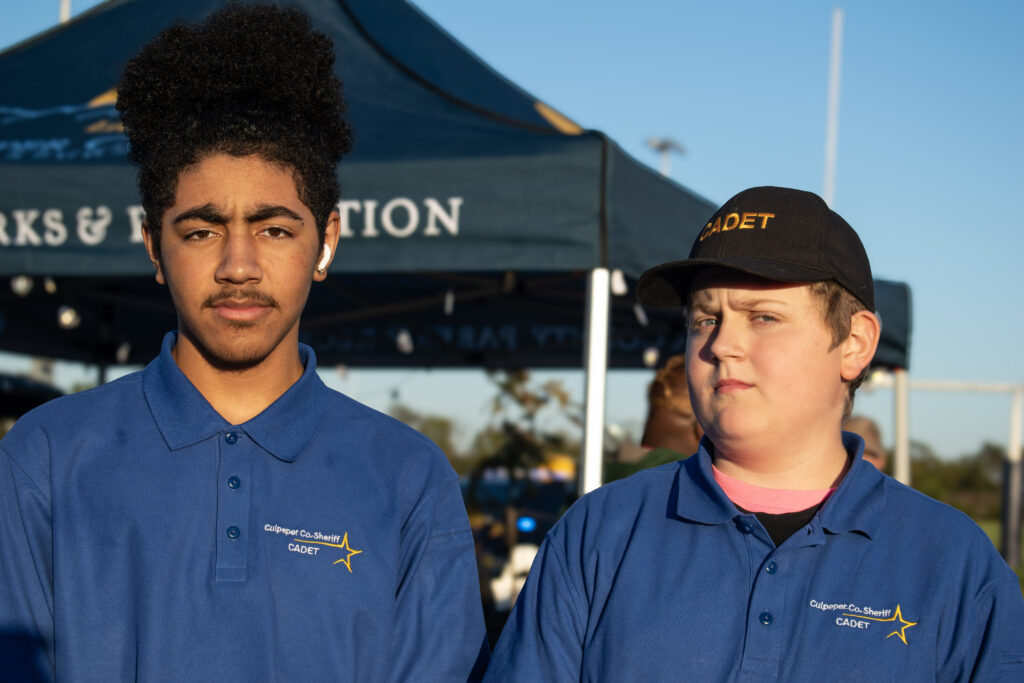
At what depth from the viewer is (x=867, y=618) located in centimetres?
151

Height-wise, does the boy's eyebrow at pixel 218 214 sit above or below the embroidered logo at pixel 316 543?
above

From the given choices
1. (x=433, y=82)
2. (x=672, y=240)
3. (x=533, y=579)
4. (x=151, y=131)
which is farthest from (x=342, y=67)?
(x=533, y=579)

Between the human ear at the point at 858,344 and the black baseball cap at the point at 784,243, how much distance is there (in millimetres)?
26

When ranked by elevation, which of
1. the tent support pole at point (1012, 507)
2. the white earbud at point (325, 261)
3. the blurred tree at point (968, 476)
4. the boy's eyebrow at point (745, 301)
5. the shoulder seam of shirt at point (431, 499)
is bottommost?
the blurred tree at point (968, 476)

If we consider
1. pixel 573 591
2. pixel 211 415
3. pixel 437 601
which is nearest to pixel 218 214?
pixel 211 415

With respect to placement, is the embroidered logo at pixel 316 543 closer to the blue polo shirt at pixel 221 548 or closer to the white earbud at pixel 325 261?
the blue polo shirt at pixel 221 548

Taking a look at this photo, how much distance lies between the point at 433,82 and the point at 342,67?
1.35ft

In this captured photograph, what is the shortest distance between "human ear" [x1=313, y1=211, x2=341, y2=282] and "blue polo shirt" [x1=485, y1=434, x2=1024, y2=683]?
699 mm

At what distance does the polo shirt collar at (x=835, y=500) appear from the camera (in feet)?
5.25

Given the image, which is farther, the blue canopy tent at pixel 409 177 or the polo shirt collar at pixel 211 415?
the blue canopy tent at pixel 409 177

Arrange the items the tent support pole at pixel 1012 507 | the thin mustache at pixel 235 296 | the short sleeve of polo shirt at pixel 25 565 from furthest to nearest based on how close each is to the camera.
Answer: the tent support pole at pixel 1012 507
the thin mustache at pixel 235 296
the short sleeve of polo shirt at pixel 25 565

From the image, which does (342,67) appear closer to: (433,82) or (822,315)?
(433,82)

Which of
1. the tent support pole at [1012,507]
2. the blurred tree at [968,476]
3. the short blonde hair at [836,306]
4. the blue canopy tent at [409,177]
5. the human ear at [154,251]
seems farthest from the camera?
the blurred tree at [968,476]

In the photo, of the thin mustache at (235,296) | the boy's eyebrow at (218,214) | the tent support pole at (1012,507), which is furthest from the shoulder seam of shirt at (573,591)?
the tent support pole at (1012,507)
